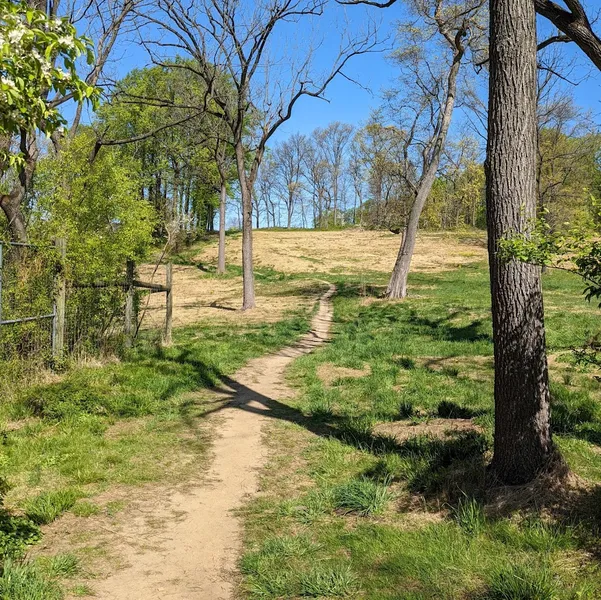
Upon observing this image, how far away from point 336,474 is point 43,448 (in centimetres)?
324

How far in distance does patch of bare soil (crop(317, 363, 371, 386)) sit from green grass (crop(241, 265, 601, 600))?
0.14 metres

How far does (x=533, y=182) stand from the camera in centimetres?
445

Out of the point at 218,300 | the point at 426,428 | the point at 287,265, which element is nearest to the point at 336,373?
the point at 426,428

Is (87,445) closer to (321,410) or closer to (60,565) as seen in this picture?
(60,565)

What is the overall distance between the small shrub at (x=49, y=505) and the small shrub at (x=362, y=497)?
2.36m

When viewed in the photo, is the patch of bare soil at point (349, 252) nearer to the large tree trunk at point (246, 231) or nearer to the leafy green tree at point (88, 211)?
the large tree trunk at point (246, 231)

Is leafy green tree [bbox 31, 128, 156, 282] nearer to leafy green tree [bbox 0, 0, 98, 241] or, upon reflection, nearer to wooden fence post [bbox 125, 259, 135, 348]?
wooden fence post [bbox 125, 259, 135, 348]

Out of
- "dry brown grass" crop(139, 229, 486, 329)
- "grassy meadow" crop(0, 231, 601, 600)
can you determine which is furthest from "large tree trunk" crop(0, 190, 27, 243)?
"dry brown grass" crop(139, 229, 486, 329)

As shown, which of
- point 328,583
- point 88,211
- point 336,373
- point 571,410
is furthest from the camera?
point 336,373

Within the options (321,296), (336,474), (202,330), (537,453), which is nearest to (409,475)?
(336,474)

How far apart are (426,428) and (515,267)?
252 centimetres

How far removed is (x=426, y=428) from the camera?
6.08 meters

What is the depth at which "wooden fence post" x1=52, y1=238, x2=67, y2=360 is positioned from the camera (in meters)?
8.42

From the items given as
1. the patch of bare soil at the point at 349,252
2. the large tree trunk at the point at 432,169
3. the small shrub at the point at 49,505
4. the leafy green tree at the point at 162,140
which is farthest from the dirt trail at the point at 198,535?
the leafy green tree at the point at 162,140
